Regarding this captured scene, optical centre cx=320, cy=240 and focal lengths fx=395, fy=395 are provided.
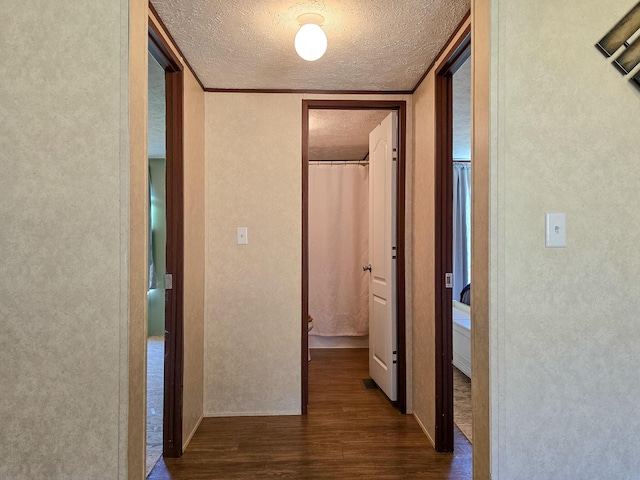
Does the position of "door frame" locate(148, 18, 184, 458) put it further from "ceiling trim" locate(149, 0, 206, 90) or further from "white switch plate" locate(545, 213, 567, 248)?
"white switch plate" locate(545, 213, 567, 248)

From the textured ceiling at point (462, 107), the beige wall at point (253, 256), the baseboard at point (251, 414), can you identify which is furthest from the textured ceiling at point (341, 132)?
the baseboard at point (251, 414)

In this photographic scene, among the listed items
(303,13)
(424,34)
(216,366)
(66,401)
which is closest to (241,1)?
(303,13)

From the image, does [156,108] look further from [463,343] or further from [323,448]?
[463,343]

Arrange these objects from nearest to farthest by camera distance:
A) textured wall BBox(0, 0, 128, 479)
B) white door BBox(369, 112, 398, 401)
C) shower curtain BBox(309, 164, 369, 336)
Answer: textured wall BBox(0, 0, 128, 479) → white door BBox(369, 112, 398, 401) → shower curtain BBox(309, 164, 369, 336)

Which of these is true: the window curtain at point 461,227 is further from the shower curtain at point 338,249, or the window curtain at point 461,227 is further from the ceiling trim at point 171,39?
the ceiling trim at point 171,39

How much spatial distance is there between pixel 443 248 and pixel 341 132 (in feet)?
6.28

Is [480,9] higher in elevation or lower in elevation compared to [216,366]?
higher

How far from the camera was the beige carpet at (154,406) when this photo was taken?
223cm

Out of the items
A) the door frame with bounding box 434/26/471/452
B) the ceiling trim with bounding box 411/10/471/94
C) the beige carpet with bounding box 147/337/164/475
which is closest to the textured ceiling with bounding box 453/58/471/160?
the ceiling trim with bounding box 411/10/471/94

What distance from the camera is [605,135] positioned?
50.0 inches

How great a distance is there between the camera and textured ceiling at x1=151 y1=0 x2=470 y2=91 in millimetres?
1744

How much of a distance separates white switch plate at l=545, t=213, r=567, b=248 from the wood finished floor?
1394 millimetres

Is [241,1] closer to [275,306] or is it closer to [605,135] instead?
[605,135]

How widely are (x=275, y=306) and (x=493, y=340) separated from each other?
1708 mm
